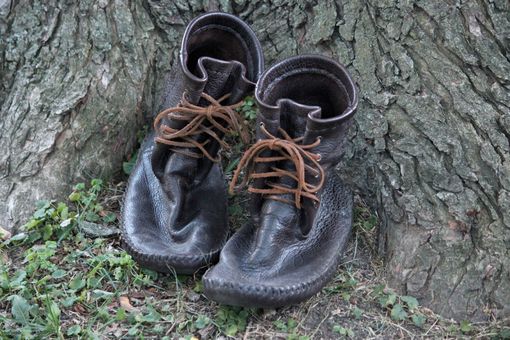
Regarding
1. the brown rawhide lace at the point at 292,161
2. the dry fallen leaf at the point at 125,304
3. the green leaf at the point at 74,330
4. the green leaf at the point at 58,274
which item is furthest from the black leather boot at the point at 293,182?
the green leaf at the point at 58,274

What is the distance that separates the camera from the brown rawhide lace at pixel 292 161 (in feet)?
7.35

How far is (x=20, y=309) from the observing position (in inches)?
86.5

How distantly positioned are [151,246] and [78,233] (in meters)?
0.40

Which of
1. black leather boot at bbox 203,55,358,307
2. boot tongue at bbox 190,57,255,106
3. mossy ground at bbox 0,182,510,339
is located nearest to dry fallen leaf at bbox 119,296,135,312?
mossy ground at bbox 0,182,510,339

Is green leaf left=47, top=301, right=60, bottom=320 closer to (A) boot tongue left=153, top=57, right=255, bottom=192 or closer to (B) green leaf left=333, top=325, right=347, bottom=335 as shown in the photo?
(A) boot tongue left=153, top=57, right=255, bottom=192

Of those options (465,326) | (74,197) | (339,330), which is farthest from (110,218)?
(465,326)

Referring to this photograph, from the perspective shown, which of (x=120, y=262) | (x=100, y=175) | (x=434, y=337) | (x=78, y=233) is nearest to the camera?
(x=434, y=337)

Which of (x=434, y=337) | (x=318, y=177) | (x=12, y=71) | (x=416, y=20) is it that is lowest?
(x=434, y=337)

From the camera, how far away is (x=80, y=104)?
8.97 feet

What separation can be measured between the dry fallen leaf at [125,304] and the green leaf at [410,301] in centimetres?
91

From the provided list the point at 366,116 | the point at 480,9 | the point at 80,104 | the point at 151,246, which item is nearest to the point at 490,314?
the point at 366,116

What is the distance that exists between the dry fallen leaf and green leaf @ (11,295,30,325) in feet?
0.97

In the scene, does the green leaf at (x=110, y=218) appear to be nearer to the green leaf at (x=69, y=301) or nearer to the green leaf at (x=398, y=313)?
the green leaf at (x=69, y=301)

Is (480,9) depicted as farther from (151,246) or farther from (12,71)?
(12,71)
